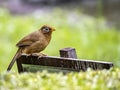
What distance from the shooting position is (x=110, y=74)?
125 inches

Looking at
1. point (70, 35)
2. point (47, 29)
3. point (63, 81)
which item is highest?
point (47, 29)

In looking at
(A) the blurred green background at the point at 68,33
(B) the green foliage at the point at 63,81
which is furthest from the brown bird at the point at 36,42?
(A) the blurred green background at the point at 68,33

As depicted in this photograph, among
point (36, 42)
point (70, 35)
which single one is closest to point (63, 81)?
point (36, 42)

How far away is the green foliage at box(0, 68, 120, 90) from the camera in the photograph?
2.91m

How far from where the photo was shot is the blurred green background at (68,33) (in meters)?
8.27

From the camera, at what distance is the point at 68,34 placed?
Result: 922cm

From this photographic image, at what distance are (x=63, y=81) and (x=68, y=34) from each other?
6.22 meters

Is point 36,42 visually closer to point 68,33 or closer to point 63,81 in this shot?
point 63,81

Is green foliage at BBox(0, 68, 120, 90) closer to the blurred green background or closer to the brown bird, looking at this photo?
the brown bird

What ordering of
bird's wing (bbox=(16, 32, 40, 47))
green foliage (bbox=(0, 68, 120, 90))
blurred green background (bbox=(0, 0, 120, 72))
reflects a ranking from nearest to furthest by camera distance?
green foliage (bbox=(0, 68, 120, 90)), bird's wing (bbox=(16, 32, 40, 47)), blurred green background (bbox=(0, 0, 120, 72))

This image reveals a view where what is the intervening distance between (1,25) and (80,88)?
671cm

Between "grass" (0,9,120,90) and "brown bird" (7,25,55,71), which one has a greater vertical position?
"brown bird" (7,25,55,71)

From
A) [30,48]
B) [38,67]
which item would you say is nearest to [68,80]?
[38,67]

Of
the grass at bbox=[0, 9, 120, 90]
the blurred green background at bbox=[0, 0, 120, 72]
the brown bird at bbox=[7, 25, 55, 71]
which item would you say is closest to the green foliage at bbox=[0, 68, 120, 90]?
the grass at bbox=[0, 9, 120, 90]
